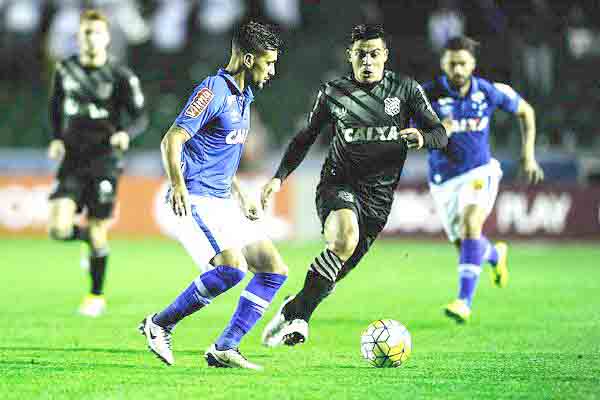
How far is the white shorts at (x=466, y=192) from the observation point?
9.93 m

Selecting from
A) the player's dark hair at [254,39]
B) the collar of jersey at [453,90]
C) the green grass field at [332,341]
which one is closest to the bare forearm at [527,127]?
the collar of jersey at [453,90]

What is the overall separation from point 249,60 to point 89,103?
3.57 meters

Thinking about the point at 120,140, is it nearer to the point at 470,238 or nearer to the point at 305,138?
the point at 305,138

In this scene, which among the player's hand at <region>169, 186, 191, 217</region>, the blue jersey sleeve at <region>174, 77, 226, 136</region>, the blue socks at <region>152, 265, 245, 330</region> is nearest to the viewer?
the player's hand at <region>169, 186, 191, 217</region>

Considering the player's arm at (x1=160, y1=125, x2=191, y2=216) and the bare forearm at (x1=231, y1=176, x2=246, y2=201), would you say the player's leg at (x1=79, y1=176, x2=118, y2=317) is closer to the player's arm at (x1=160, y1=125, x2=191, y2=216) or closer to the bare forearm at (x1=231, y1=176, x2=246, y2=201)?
the bare forearm at (x1=231, y1=176, x2=246, y2=201)

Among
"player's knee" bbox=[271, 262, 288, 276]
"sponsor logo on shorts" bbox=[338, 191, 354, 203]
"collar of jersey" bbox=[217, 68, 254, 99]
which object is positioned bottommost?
"player's knee" bbox=[271, 262, 288, 276]

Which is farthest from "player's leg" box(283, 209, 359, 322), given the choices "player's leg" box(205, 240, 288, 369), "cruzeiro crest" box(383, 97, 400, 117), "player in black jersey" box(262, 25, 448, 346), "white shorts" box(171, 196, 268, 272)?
"cruzeiro crest" box(383, 97, 400, 117)

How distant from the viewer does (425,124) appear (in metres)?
7.81

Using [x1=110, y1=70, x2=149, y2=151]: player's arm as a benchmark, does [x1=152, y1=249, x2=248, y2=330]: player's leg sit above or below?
below

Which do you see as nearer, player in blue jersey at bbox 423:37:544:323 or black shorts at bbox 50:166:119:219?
player in blue jersey at bbox 423:37:544:323

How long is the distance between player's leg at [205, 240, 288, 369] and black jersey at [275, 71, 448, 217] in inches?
33.7

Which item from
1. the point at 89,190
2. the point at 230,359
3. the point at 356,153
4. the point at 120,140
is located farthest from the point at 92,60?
the point at 230,359

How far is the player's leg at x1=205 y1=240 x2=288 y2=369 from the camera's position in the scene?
685cm

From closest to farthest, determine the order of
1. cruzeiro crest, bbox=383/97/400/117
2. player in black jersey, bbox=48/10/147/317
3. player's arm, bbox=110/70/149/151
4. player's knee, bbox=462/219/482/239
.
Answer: cruzeiro crest, bbox=383/97/400/117 < player's knee, bbox=462/219/482/239 < player in black jersey, bbox=48/10/147/317 < player's arm, bbox=110/70/149/151
